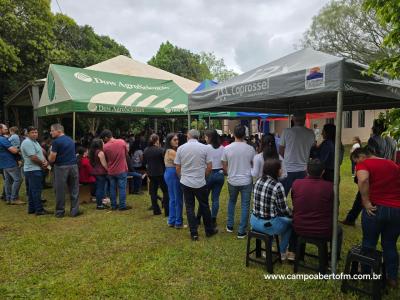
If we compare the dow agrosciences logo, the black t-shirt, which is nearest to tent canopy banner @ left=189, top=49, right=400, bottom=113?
the black t-shirt

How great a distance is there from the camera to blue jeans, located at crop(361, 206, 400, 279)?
9.47 feet

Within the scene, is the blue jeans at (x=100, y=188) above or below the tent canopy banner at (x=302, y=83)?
below

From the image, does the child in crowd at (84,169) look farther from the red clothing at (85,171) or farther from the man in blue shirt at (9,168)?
the man in blue shirt at (9,168)

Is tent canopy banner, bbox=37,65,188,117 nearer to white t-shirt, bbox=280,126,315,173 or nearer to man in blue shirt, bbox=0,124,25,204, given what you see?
man in blue shirt, bbox=0,124,25,204

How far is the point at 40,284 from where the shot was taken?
3.41 meters

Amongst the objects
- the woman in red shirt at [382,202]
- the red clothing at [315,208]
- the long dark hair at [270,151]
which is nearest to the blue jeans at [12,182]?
the long dark hair at [270,151]

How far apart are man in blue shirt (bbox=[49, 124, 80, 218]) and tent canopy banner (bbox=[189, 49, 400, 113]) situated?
2649mm

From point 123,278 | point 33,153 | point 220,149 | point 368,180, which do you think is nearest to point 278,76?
point 368,180

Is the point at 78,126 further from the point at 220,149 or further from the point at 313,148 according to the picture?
the point at 313,148

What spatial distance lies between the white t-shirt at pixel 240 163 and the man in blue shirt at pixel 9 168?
5334 millimetres

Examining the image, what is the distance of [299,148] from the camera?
4668mm

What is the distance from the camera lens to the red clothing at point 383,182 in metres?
2.87

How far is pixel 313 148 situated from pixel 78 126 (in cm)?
1745

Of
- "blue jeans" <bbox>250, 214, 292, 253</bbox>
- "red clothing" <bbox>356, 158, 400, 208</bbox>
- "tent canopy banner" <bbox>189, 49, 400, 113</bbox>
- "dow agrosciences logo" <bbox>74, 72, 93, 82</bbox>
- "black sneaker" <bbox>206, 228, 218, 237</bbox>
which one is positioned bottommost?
"black sneaker" <bbox>206, 228, 218, 237</bbox>
